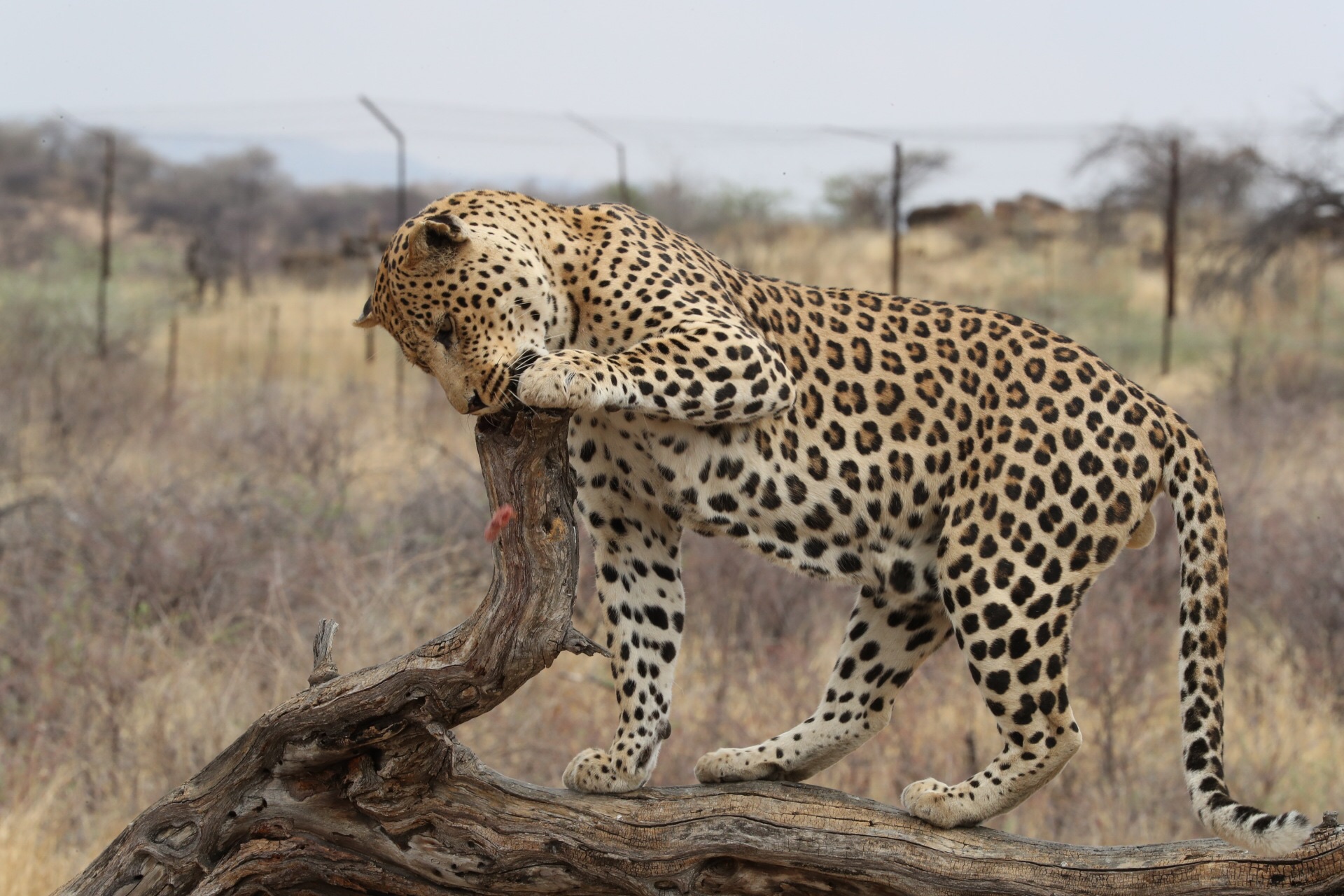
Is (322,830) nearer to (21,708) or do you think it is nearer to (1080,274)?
(21,708)

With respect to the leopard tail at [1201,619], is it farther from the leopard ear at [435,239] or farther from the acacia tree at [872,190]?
the acacia tree at [872,190]

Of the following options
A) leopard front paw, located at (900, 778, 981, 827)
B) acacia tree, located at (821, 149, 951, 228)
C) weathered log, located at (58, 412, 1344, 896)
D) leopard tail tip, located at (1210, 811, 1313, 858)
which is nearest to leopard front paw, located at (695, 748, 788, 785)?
weathered log, located at (58, 412, 1344, 896)

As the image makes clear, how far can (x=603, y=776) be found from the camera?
4984 mm

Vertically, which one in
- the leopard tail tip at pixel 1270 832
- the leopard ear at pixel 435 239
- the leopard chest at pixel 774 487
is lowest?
the leopard tail tip at pixel 1270 832

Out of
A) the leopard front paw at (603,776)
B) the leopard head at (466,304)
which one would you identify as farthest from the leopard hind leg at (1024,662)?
the leopard head at (466,304)

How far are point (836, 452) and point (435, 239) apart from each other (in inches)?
59.9

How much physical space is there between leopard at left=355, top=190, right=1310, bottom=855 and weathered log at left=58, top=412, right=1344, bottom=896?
0.66ft

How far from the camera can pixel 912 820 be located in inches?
189

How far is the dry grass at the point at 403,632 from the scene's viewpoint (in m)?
8.45

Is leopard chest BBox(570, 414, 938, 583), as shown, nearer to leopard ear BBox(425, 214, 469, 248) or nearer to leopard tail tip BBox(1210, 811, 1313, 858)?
leopard ear BBox(425, 214, 469, 248)

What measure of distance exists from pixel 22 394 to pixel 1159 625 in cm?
1331

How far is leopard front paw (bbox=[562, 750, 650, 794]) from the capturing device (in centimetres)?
498

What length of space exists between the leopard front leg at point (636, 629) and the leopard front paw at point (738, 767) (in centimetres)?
25

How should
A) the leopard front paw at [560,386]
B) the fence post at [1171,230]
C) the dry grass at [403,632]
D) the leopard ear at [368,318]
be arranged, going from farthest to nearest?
1. the fence post at [1171,230]
2. the dry grass at [403,632]
3. the leopard ear at [368,318]
4. the leopard front paw at [560,386]
